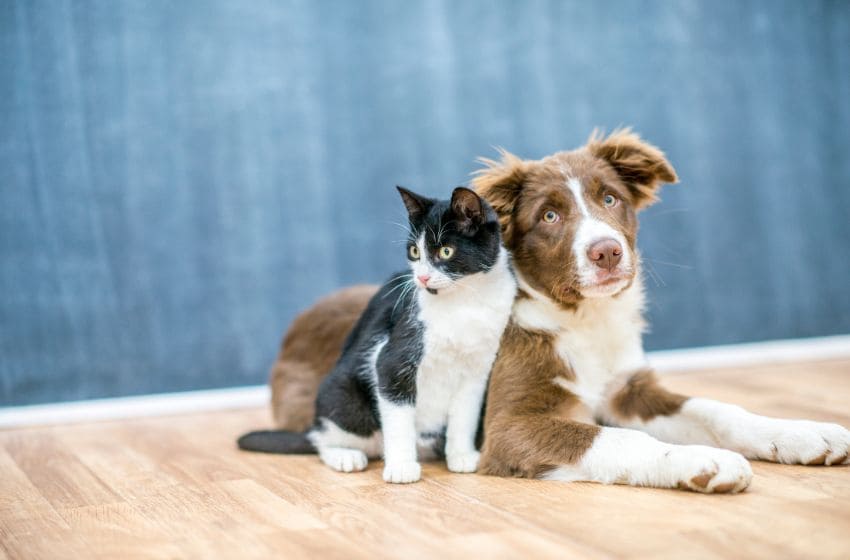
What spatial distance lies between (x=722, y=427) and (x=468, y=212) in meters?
0.78

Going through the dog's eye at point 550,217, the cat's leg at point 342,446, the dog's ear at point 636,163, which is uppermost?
the dog's ear at point 636,163

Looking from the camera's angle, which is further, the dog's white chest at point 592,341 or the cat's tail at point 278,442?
the cat's tail at point 278,442

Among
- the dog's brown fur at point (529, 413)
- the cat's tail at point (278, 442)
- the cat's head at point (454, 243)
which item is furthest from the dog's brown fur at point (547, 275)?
the cat's tail at point (278, 442)

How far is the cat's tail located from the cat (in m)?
0.11

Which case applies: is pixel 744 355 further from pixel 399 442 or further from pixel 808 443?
pixel 399 442

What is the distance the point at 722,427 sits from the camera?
6.76 ft

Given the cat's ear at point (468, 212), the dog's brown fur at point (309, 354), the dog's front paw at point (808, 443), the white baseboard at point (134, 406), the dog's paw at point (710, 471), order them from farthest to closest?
the white baseboard at point (134, 406)
the dog's brown fur at point (309, 354)
the cat's ear at point (468, 212)
the dog's front paw at point (808, 443)
the dog's paw at point (710, 471)

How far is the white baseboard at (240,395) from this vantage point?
3178 millimetres

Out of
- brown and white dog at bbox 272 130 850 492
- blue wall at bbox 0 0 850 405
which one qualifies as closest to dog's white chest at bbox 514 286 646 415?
brown and white dog at bbox 272 130 850 492

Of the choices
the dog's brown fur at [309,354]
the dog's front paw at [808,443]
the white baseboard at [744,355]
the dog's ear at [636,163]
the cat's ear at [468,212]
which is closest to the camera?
the dog's front paw at [808,443]

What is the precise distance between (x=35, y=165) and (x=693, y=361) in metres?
2.71

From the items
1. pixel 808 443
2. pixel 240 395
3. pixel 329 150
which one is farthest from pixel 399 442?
pixel 329 150

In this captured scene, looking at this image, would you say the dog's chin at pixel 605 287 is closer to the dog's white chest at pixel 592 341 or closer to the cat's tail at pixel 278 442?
the dog's white chest at pixel 592 341

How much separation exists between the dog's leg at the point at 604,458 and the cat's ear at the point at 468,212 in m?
0.46
